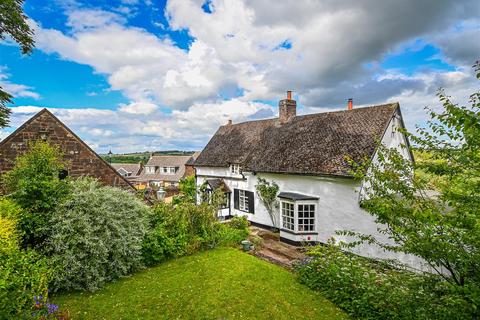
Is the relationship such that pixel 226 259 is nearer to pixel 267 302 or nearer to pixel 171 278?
pixel 171 278

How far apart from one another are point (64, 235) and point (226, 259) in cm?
603

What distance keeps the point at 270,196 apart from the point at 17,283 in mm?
13405

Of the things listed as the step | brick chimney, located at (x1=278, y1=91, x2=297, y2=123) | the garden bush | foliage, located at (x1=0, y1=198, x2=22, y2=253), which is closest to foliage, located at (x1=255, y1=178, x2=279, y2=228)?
the step

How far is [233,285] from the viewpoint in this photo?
8.48m

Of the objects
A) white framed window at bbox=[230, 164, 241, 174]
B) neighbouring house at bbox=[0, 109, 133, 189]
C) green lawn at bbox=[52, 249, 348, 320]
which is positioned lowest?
green lawn at bbox=[52, 249, 348, 320]

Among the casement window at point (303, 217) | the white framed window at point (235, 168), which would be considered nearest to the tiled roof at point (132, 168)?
the white framed window at point (235, 168)

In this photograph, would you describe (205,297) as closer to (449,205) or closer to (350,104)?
(449,205)

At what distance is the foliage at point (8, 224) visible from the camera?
624 cm

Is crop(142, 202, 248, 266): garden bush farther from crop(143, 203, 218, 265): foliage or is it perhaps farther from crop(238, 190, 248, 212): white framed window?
crop(238, 190, 248, 212): white framed window

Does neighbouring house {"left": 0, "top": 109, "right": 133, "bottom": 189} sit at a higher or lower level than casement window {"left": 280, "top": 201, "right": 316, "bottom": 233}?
higher

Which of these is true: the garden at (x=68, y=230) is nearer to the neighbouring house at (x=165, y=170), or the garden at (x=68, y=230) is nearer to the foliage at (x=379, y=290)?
the foliage at (x=379, y=290)

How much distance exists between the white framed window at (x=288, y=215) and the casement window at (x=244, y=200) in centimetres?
364

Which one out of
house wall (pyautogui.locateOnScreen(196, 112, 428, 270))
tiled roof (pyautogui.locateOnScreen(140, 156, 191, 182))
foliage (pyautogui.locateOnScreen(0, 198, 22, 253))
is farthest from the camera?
tiled roof (pyautogui.locateOnScreen(140, 156, 191, 182))

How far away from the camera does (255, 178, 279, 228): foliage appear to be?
55.1 ft
